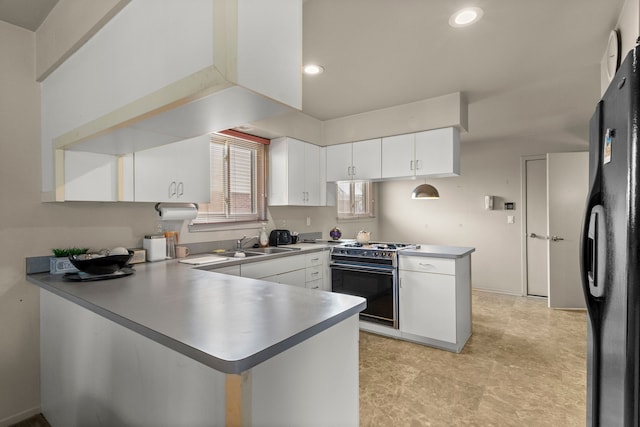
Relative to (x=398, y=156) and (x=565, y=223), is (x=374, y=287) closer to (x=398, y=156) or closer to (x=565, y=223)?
(x=398, y=156)

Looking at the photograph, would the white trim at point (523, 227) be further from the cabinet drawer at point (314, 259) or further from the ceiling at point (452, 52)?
the cabinet drawer at point (314, 259)

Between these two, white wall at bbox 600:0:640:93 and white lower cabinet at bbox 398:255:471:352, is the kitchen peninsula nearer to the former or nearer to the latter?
white lower cabinet at bbox 398:255:471:352

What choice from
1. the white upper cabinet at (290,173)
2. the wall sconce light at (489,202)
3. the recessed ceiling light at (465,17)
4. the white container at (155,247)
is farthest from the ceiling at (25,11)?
the wall sconce light at (489,202)

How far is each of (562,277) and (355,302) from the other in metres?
4.35

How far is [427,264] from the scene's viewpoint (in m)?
3.08

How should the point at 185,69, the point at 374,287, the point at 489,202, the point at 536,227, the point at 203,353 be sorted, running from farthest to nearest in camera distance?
the point at 489,202
the point at 536,227
the point at 374,287
the point at 185,69
the point at 203,353

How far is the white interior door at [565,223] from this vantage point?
166 inches

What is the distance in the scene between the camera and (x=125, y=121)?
127cm

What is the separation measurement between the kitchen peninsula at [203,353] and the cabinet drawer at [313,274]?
1.59 meters

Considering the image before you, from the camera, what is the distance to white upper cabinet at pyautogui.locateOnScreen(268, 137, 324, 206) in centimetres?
369

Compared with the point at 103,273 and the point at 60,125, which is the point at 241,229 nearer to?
the point at 103,273

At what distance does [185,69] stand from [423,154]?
2.91 meters

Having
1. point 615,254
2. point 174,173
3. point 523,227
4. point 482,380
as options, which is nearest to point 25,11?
point 174,173

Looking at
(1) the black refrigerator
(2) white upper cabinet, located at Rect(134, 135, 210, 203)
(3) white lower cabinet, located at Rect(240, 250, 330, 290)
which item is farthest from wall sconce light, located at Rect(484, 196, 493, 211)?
(2) white upper cabinet, located at Rect(134, 135, 210, 203)
